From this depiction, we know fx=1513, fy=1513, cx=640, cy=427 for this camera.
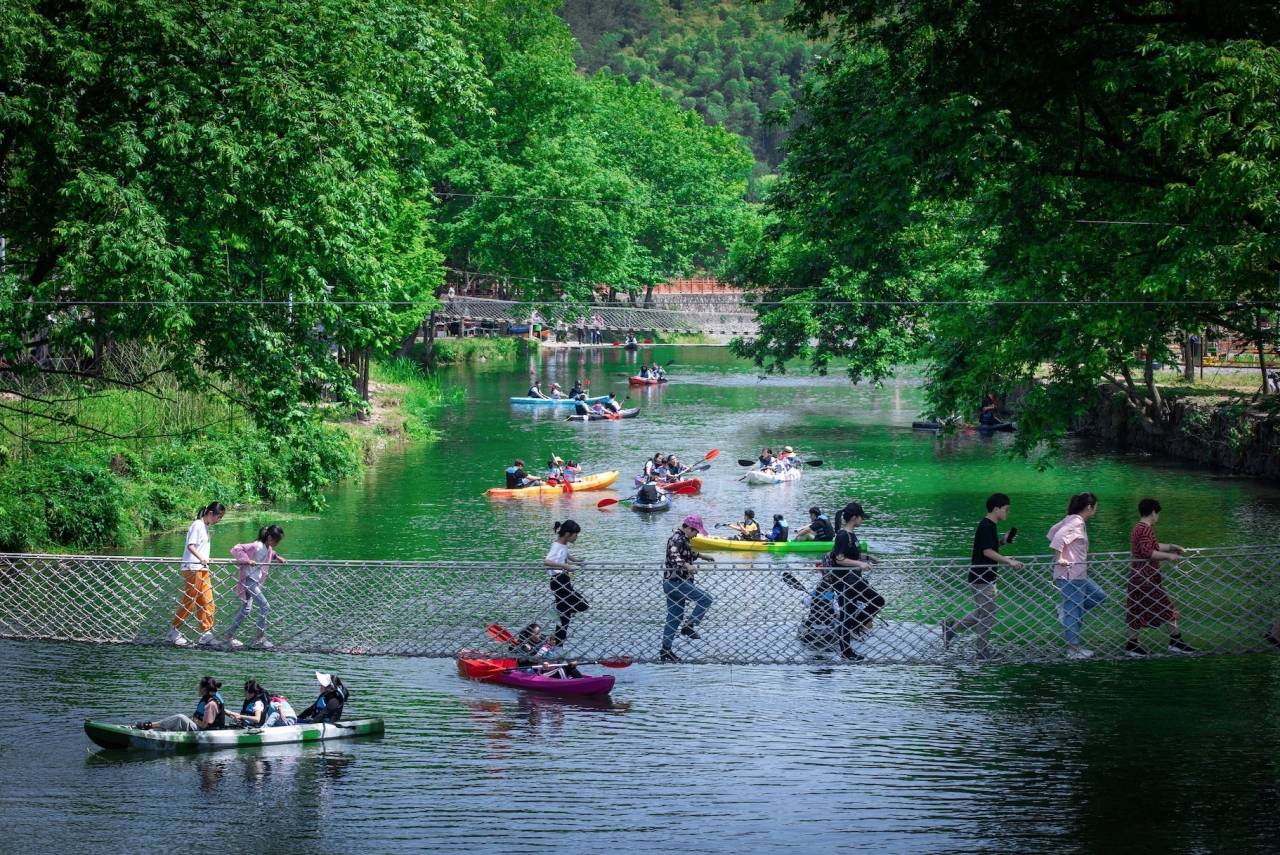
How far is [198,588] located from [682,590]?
183 inches

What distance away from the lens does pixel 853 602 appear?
41.0ft

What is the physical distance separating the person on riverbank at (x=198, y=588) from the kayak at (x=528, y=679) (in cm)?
281

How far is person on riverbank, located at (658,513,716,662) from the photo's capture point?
44.2 ft

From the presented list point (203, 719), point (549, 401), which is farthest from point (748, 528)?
point (549, 401)

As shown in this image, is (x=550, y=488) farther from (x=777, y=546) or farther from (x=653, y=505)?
(x=777, y=546)

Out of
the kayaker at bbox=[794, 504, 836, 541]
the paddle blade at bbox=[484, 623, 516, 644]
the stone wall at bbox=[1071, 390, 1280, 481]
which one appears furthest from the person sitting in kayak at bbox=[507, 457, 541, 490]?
the paddle blade at bbox=[484, 623, 516, 644]

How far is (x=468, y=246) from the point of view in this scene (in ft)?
184

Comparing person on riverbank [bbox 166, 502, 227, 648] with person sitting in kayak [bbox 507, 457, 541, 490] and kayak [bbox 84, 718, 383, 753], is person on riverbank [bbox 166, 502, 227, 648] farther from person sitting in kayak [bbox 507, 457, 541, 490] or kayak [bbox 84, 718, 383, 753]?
person sitting in kayak [bbox 507, 457, 541, 490]

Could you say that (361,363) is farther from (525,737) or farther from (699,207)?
A: (699,207)

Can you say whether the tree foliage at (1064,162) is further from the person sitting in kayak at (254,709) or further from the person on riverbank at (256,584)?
the person sitting in kayak at (254,709)

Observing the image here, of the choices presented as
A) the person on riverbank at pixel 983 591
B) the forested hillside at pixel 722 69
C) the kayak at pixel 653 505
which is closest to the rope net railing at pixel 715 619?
the person on riverbank at pixel 983 591

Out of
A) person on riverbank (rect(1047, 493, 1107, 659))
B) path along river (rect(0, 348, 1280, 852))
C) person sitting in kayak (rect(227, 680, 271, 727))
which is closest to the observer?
path along river (rect(0, 348, 1280, 852))

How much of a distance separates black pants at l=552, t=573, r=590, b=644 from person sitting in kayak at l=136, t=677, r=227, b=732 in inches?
130

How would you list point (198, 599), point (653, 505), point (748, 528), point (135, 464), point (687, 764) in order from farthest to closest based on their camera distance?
point (653, 505), point (135, 464), point (748, 528), point (198, 599), point (687, 764)
